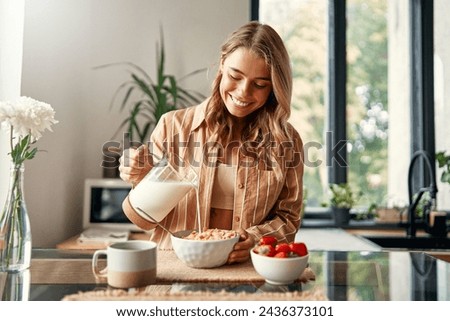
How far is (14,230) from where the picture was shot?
35.6 inches

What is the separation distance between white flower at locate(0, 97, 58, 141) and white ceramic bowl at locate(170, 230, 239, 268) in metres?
0.37

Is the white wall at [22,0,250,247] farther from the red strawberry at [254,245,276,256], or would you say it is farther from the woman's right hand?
the red strawberry at [254,245,276,256]

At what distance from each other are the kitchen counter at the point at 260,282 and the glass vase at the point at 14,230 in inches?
1.3

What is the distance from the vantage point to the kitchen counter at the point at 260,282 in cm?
78

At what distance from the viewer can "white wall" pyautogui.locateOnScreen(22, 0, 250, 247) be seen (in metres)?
2.07

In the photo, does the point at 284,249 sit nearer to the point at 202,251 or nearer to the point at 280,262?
the point at 280,262

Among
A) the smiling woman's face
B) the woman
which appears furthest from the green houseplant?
the smiling woman's face

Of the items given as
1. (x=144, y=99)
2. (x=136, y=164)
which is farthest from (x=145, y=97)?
(x=136, y=164)

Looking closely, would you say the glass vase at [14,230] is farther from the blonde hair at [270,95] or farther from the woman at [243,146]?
the blonde hair at [270,95]

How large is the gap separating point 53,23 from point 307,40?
5.17 ft

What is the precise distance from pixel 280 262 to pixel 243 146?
63 cm

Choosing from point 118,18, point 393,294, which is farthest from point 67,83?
point 393,294
